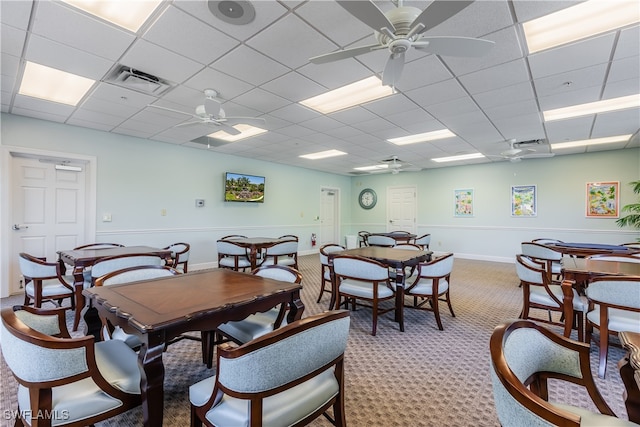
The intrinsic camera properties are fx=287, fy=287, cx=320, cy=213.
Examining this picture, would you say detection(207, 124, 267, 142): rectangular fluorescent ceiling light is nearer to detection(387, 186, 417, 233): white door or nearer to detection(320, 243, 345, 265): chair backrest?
detection(320, 243, 345, 265): chair backrest

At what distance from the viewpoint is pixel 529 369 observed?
1162 millimetres

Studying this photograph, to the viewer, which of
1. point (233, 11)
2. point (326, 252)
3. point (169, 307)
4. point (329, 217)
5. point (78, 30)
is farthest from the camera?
point (329, 217)

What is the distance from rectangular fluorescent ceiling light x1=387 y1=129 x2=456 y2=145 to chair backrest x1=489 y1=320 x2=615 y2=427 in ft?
14.9

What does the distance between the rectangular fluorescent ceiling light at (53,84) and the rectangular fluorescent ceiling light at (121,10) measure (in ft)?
4.46

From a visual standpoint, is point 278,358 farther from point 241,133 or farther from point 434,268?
point 241,133

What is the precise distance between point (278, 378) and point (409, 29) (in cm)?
221

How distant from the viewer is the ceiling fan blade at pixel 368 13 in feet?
5.30

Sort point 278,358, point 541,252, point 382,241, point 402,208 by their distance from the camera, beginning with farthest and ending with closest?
point 402,208 → point 382,241 → point 541,252 → point 278,358

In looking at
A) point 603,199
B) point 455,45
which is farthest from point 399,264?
point 603,199

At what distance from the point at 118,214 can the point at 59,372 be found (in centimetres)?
496

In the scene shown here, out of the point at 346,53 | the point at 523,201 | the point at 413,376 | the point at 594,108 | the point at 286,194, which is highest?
the point at 594,108

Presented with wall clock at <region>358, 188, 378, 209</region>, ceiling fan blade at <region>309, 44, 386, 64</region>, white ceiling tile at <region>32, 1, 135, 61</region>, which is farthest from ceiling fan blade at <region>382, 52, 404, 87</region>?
wall clock at <region>358, 188, 378, 209</region>

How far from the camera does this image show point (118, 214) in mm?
5289

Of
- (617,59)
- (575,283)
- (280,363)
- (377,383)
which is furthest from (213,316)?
(617,59)
